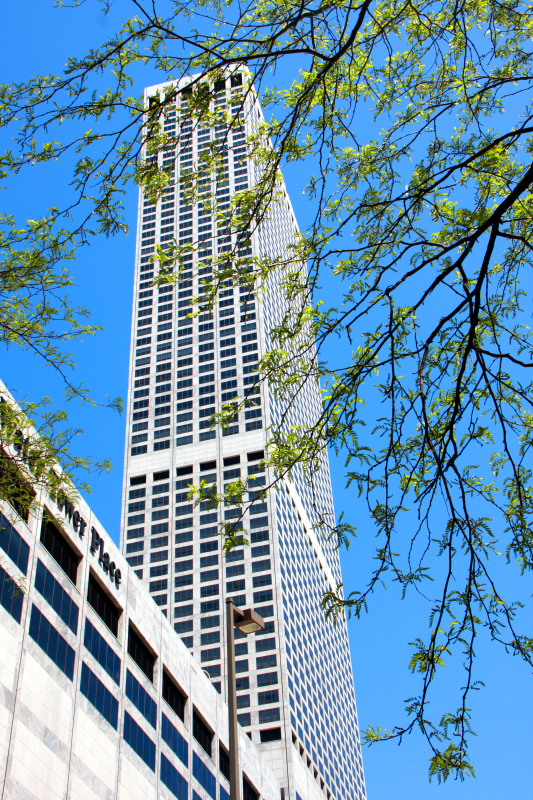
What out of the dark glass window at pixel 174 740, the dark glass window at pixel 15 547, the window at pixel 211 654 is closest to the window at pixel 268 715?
the window at pixel 211 654

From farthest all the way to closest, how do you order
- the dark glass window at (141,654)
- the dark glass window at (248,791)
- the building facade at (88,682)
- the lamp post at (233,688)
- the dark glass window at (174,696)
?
the dark glass window at (248,791), the dark glass window at (174,696), the dark glass window at (141,654), the building facade at (88,682), the lamp post at (233,688)

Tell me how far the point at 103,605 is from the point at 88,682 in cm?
453

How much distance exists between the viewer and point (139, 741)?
37.2 metres

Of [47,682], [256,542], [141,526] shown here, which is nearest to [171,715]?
[47,682]

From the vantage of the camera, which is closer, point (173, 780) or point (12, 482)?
point (12, 482)

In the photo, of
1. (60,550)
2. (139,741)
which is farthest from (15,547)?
(139,741)

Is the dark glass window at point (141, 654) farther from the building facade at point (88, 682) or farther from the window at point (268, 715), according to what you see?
the window at point (268, 715)

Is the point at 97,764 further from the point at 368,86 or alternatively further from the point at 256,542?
the point at 256,542

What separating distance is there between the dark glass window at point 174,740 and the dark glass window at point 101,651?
5.75m

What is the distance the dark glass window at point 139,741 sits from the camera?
36219 mm

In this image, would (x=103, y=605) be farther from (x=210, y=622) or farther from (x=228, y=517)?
(x=210, y=622)

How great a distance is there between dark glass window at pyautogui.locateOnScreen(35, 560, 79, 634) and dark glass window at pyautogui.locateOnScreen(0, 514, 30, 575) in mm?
1125

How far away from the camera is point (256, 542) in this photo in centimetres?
12219

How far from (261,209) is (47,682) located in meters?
24.4
